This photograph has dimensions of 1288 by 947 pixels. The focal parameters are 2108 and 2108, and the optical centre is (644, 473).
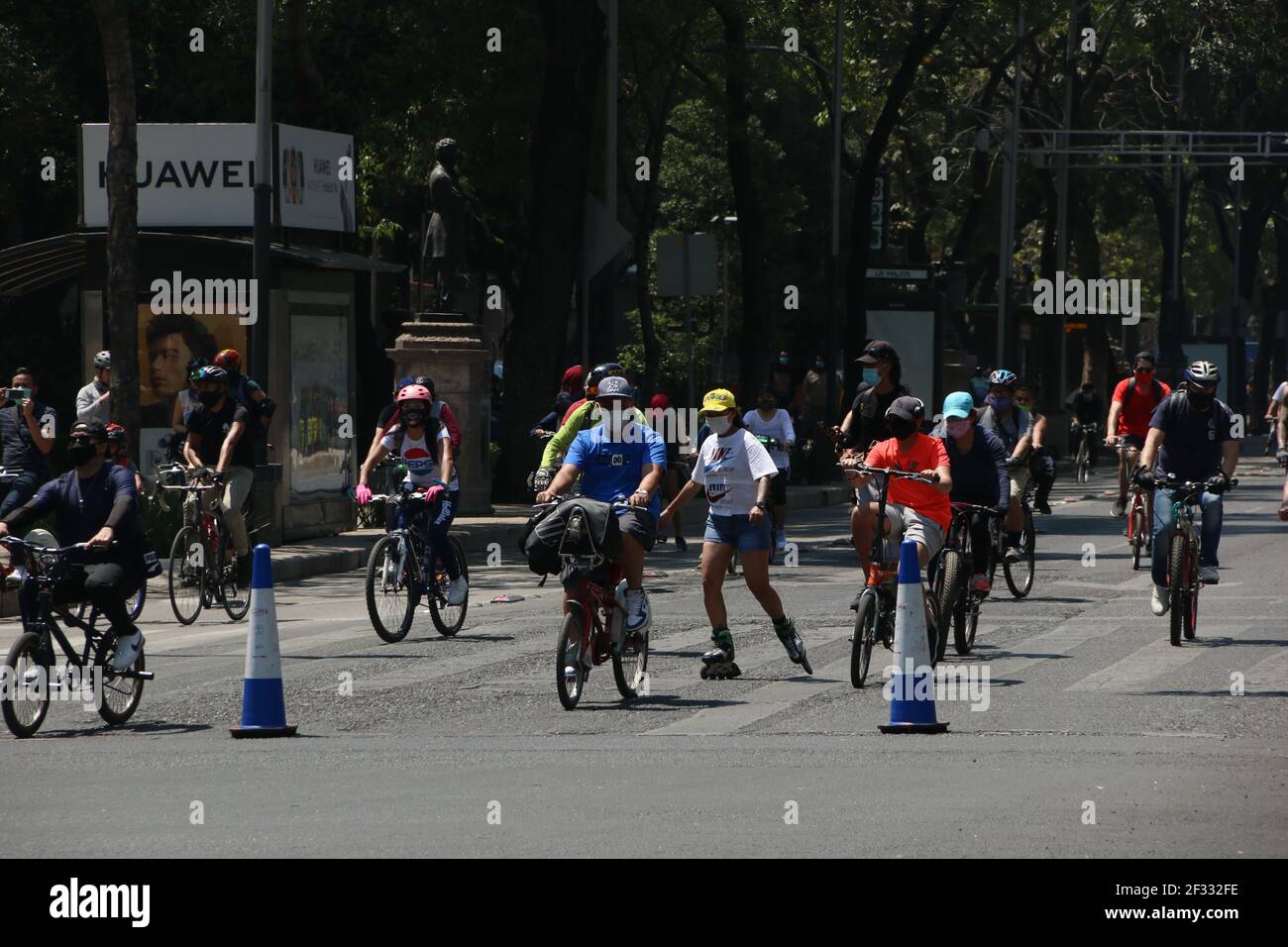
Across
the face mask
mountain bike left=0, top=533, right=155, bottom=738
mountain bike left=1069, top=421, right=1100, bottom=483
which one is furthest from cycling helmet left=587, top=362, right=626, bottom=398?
mountain bike left=1069, top=421, right=1100, bottom=483

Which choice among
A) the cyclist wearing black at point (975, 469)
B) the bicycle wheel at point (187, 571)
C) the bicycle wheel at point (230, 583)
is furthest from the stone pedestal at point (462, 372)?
the cyclist wearing black at point (975, 469)

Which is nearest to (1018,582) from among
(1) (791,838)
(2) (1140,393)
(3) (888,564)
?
(2) (1140,393)

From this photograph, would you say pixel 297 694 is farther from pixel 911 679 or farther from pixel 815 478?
pixel 815 478

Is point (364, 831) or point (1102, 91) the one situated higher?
point (1102, 91)

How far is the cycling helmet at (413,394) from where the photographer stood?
1533 centimetres

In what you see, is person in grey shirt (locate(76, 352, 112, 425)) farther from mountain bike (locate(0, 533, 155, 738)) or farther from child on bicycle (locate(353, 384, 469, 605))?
mountain bike (locate(0, 533, 155, 738))

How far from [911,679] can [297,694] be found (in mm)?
3794

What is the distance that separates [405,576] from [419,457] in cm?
99

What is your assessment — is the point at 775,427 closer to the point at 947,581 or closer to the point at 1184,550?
the point at 1184,550

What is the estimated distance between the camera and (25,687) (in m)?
10.9

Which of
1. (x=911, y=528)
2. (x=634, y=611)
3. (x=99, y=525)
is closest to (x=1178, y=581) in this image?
(x=911, y=528)

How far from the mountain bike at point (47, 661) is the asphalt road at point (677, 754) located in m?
0.20

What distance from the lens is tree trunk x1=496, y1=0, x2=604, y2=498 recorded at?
28.4 metres

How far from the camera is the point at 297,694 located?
41.0 feet
